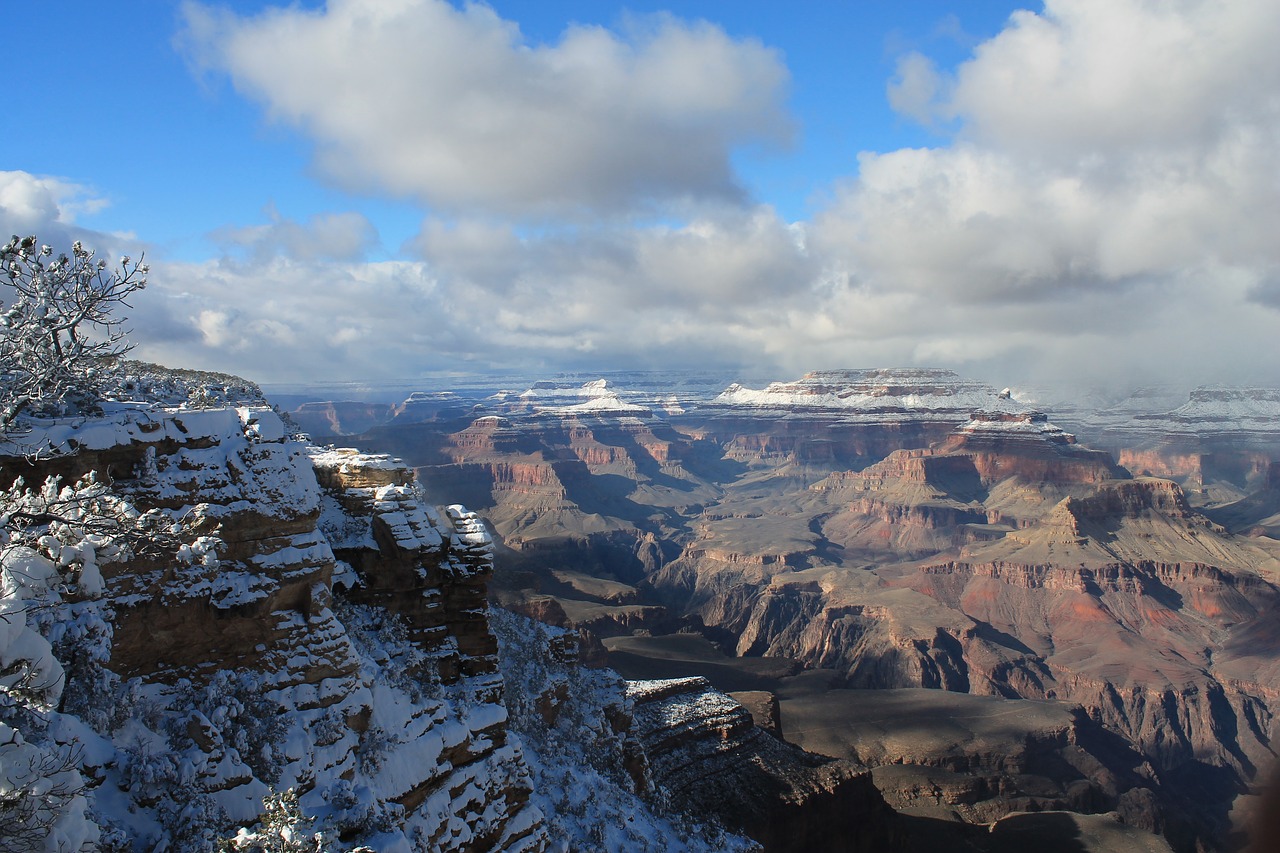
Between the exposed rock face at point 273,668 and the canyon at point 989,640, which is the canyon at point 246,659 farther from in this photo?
the canyon at point 989,640

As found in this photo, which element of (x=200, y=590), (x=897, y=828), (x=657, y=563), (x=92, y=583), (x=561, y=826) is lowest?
(x=657, y=563)

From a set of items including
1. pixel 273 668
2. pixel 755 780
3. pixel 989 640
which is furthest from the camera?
pixel 989 640

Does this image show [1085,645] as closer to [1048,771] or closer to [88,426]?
[1048,771]

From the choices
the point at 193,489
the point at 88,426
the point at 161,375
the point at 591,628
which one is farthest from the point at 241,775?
the point at 591,628

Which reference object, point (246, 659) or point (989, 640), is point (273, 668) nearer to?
point (246, 659)

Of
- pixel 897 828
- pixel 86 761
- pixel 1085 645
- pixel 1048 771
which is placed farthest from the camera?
pixel 1085 645

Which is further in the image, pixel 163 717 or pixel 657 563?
pixel 657 563

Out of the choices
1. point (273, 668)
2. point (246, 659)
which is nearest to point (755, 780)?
point (273, 668)

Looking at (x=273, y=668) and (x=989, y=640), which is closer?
(x=273, y=668)

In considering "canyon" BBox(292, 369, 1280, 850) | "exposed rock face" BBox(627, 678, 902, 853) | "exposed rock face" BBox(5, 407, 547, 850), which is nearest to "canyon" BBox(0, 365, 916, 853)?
"exposed rock face" BBox(5, 407, 547, 850)

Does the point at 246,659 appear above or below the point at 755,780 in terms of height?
above
